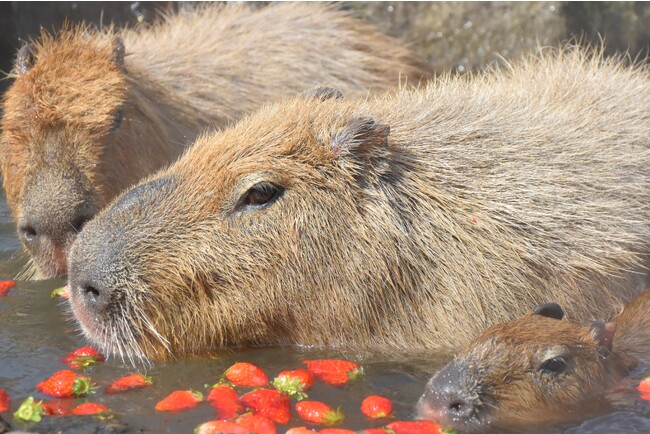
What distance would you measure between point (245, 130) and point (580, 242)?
1.84 metres

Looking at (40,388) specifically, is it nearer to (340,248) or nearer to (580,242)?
A: (340,248)

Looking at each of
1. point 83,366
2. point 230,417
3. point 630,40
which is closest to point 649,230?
point 230,417

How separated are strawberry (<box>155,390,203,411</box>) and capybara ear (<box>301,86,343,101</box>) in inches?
75.8

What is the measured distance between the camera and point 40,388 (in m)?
4.98

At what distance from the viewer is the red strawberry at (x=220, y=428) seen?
14.3 ft

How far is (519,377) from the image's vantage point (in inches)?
181

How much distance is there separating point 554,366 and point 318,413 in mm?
1044

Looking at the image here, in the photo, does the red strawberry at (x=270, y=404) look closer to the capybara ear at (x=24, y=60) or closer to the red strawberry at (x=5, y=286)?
the red strawberry at (x=5, y=286)

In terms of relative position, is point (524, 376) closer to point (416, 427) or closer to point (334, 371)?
point (416, 427)

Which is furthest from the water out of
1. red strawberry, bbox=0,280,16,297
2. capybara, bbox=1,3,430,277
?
capybara, bbox=1,3,430,277

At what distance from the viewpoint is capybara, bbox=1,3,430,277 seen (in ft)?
21.1

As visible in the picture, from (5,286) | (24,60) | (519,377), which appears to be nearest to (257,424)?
(519,377)

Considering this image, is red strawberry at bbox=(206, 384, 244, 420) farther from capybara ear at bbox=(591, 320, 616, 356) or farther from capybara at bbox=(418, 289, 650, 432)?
capybara ear at bbox=(591, 320, 616, 356)

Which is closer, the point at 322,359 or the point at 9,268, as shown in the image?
the point at 322,359
